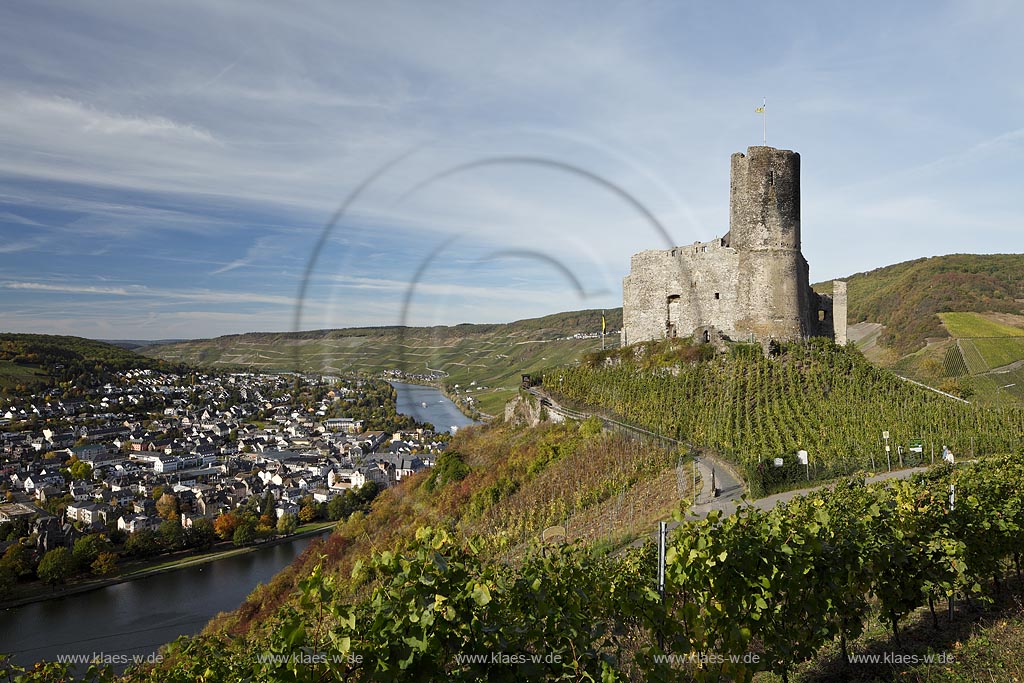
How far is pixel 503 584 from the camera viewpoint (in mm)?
4527

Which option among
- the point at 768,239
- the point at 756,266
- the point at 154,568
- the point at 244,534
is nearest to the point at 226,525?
the point at 244,534

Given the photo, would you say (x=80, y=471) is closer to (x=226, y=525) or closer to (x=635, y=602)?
(x=226, y=525)

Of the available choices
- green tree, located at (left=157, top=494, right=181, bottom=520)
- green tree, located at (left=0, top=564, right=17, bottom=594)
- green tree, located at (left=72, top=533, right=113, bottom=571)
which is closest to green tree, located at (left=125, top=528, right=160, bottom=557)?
green tree, located at (left=72, top=533, right=113, bottom=571)

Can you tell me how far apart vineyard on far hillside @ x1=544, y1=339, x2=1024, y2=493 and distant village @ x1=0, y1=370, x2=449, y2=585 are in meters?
14.1

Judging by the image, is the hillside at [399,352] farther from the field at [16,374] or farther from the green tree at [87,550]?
the field at [16,374]

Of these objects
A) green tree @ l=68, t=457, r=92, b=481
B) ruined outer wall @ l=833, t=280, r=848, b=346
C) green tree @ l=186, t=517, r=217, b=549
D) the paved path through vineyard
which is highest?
ruined outer wall @ l=833, t=280, r=848, b=346

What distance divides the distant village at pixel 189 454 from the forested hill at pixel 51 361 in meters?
3.78

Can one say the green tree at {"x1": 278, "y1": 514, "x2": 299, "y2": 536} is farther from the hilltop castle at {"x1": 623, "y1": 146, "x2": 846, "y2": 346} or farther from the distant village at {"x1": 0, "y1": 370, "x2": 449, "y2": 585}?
the hilltop castle at {"x1": 623, "y1": 146, "x2": 846, "y2": 346}

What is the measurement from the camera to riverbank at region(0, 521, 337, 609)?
40.7m

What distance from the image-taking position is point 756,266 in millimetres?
25500

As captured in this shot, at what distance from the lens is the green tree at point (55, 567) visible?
41.3 metres

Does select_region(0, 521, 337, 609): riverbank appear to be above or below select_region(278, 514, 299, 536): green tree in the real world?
below

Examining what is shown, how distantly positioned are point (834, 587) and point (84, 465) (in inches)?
3213

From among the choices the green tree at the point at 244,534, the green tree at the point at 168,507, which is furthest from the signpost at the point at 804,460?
Result: the green tree at the point at 168,507
